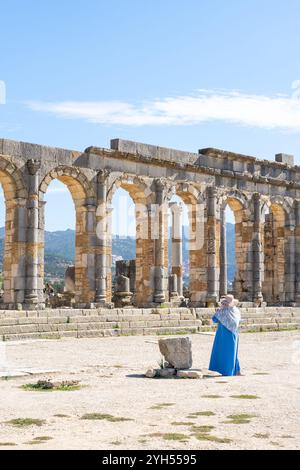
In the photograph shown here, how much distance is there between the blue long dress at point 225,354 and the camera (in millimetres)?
11203

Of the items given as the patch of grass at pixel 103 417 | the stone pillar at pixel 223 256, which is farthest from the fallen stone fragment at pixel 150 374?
the stone pillar at pixel 223 256

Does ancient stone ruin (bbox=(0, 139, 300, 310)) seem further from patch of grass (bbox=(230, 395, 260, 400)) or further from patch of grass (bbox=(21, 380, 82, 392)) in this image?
patch of grass (bbox=(230, 395, 260, 400))

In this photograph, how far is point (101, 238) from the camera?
22922mm

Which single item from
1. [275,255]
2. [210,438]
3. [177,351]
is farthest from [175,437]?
[275,255]

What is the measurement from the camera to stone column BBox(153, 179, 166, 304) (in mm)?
24438

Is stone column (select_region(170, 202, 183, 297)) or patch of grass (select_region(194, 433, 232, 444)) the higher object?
stone column (select_region(170, 202, 183, 297))

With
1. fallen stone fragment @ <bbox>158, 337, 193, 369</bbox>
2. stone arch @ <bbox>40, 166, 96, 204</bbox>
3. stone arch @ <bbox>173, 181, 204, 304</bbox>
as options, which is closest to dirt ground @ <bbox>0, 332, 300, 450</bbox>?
fallen stone fragment @ <bbox>158, 337, 193, 369</bbox>

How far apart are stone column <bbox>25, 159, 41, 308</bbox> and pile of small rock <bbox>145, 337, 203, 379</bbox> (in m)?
10.5

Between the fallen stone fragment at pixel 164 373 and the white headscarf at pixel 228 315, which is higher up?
the white headscarf at pixel 228 315

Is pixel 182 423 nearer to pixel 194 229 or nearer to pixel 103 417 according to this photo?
pixel 103 417

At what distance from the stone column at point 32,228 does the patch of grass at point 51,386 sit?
11.4 m

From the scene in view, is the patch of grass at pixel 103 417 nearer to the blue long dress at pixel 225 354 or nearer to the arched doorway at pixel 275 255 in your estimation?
the blue long dress at pixel 225 354

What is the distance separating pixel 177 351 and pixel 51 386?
99.7 inches

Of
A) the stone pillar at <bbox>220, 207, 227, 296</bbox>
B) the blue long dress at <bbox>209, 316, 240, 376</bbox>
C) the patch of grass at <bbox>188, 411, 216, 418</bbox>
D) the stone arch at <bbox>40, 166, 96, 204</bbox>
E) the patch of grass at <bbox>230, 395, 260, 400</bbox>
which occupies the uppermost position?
the stone arch at <bbox>40, 166, 96, 204</bbox>
